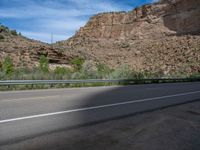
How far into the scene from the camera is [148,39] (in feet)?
293

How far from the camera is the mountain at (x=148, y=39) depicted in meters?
63.9

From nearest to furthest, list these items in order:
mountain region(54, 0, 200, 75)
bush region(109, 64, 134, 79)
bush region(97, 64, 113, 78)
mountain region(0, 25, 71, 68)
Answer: bush region(97, 64, 113, 78) < bush region(109, 64, 134, 79) < mountain region(0, 25, 71, 68) < mountain region(54, 0, 200, 75)

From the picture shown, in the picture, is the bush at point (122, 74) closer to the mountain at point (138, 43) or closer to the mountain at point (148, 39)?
the mountain at point (138, 43)

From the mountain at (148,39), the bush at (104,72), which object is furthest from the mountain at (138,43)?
the bush at (104,72)

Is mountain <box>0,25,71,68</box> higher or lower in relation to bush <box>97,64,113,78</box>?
higher

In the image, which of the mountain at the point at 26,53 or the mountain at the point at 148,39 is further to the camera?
the mountain at the point at 148,39

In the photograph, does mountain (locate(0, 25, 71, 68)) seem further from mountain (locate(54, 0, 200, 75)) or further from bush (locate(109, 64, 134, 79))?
bush (locate(109, 64, 134, 79))

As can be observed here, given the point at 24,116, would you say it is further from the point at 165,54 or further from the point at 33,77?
the point at 165,54

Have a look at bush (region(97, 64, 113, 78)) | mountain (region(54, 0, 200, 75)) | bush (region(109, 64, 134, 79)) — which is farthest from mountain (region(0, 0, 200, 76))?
bush (region(109, 64, 134, 79))

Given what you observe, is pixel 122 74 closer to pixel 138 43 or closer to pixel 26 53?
pixel 26 53

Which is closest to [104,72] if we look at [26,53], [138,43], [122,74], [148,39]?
[122,74]

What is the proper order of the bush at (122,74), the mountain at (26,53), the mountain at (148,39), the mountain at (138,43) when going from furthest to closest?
1. the mountain at (148,39)
2. the mountain at (138,43)
3. the mountain at (26,53)
4. the bush at (122,74)

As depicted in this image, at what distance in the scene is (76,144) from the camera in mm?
5199

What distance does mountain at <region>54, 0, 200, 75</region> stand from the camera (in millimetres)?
63938
